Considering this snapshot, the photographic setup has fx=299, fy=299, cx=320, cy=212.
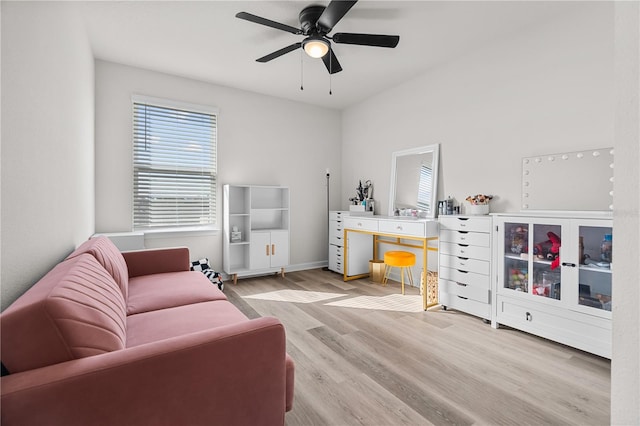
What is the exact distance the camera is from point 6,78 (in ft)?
3.69

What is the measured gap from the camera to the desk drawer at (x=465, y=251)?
2780 mm

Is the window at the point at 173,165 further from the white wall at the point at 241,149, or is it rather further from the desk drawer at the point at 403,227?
the desk drawer at the point at 403,227

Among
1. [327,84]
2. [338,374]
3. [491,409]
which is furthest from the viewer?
[327,84]

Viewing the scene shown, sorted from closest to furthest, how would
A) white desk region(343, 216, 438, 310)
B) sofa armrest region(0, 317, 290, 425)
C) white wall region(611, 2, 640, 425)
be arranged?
1. white wall region(611, 2, 640, 425)
2. sofa armrest region(0, 317, 290, 425)
3. white desk region(343, 216, 438, 310)

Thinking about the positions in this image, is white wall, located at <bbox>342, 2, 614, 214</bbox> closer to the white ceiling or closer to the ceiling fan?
the white ceiling

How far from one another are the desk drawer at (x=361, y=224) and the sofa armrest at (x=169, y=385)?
2.85 m

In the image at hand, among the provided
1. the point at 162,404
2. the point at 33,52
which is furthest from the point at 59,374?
the point at 33,52

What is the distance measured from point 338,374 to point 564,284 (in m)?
1.86

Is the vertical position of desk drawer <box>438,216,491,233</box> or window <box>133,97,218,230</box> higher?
window <box>133,97,218,230</box>

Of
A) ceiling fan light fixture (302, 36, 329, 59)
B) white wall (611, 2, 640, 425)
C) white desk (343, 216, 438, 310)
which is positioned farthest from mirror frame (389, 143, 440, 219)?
white wall (611, 2, 640, 425)

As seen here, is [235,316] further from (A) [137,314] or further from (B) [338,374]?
(B) [338,374]

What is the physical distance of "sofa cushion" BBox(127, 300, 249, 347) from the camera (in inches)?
56.2

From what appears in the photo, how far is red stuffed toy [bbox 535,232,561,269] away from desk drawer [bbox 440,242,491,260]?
1.27 feet

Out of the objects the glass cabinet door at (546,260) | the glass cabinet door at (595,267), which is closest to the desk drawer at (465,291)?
the glass cabinet door at (546,260)
